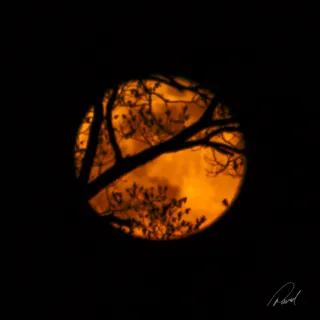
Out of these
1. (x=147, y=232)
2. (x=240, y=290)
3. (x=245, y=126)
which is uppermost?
(x=245, y=126)

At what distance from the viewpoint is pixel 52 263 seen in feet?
19.7

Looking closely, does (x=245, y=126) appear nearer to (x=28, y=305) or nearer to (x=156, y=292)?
(x=156, y=292)

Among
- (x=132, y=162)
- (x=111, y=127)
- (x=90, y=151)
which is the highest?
(x=111, y=127)

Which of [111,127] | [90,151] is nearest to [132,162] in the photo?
[90,151]

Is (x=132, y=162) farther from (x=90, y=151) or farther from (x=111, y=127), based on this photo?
(x=111, y=127)

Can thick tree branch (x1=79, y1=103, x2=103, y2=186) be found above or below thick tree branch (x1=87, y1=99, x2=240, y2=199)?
above

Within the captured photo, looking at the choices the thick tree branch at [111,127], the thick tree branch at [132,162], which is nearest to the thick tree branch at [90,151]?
the thick tree branch at [132,162]

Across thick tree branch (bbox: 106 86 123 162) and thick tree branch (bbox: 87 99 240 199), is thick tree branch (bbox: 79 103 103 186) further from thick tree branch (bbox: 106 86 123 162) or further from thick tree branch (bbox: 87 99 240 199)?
thick tree branch (bbox: 106 86 123 162)

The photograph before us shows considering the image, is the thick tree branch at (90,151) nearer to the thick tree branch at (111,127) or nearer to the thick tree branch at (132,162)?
the thick tree branch at (132,162)

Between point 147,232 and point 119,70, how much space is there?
2508 millimetres

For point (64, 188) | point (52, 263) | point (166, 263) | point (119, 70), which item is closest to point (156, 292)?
point (166, 263)

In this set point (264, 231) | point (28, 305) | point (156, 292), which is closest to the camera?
point (28, 305)

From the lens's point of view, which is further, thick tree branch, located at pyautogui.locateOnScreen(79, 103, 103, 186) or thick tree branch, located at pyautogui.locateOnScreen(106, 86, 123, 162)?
thick tree branch, located at pyautogui.locateOnScreen(106, 86, 123, 162)

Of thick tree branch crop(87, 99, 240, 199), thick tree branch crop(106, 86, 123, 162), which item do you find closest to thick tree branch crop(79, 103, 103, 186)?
thick tree branch crop(87, 99, 240, 199)
